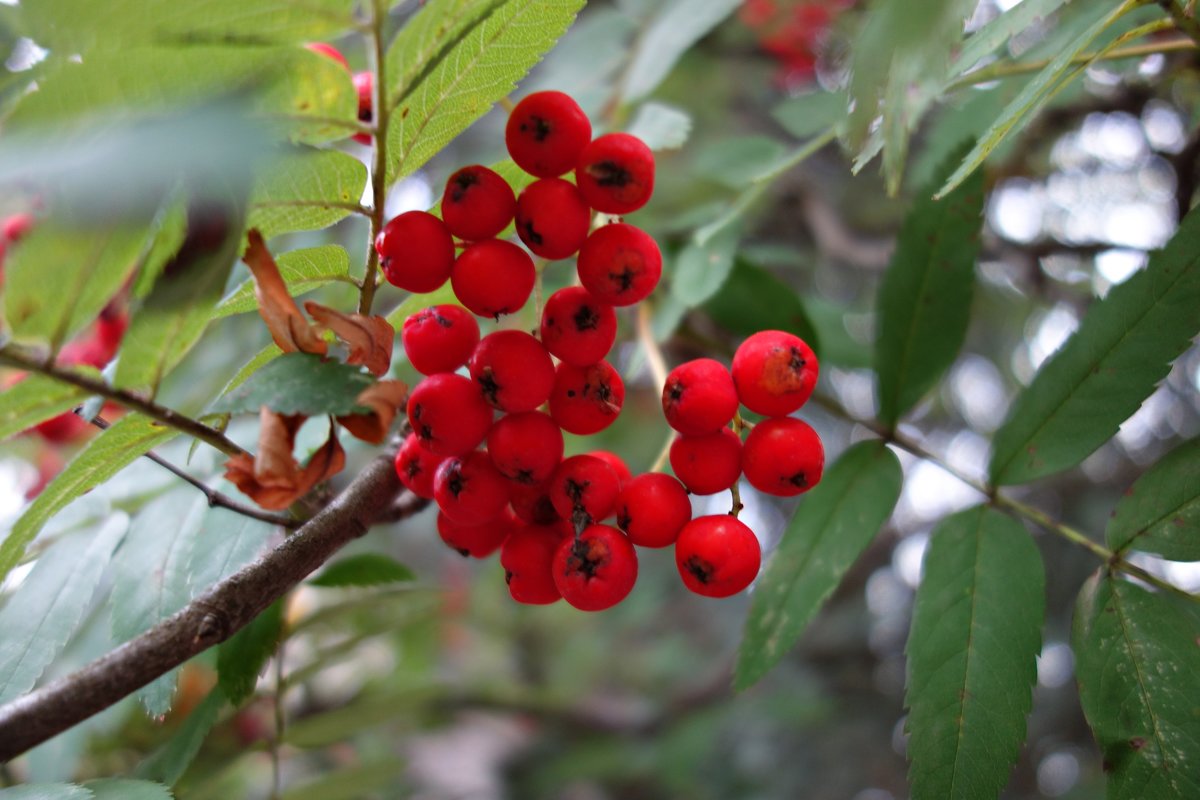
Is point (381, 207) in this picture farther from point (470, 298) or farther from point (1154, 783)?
point (1154, 783)

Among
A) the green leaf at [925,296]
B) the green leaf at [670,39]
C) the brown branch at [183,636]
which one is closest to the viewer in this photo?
the brown branch at [183,636]

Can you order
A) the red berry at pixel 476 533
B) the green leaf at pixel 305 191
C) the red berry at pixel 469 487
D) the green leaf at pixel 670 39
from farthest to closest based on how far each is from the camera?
the green leaf at pixel 670 39, the red berry at pixel 476 533, the red berry at pixel 469 487, the green leaf at pixel 305 191

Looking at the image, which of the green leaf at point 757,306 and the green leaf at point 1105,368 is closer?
the green leaf at point 1105,368

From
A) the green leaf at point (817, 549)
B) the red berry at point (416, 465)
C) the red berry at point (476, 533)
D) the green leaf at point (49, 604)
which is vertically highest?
the red berry at point (416, 465)

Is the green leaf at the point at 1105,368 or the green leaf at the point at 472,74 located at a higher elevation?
the green leaf at the point at 472,74

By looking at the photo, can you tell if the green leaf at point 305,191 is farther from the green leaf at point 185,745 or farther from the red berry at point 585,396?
the green leaf at point 185,745

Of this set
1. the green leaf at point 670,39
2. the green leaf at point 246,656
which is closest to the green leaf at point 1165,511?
the green leaf at point 670,39
